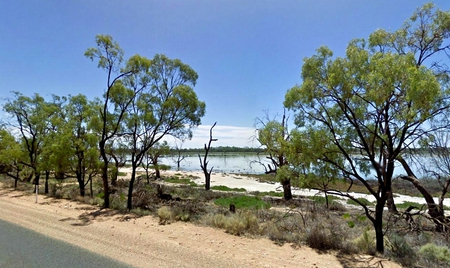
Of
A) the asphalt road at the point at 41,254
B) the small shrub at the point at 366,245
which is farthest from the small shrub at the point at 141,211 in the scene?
the small shrub at the point at 366,245

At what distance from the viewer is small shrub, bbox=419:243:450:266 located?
6.51m

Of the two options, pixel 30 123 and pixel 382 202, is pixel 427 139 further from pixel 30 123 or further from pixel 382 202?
pixel 30 123

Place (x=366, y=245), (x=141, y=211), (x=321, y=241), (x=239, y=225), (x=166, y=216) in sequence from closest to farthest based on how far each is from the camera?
1. (x=366, y=245)
2. (x=321, y=241)
3. (x=239, y=225)
4. (x=166, y=216)
5. (x=141, y=211)

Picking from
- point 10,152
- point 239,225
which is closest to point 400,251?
point 239,225

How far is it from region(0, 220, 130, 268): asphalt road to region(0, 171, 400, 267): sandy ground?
1.05 ft

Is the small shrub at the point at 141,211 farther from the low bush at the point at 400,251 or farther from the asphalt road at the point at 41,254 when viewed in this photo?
the low bush at the point at 400,251

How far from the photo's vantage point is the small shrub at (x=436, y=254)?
6.51 meters

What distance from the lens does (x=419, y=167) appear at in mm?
10297

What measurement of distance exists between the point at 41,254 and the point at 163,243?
298 centimetres

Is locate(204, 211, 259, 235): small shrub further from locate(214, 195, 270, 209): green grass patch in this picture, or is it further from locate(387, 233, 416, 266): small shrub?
locate(214, 195, 270, 209): green grass patch

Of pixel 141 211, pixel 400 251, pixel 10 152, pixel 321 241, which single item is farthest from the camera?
pixel 10 152

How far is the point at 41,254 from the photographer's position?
647 cm

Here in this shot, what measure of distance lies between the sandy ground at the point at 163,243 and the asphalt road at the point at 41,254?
0.32 m

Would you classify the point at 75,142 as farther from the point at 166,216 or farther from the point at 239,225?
the point at 239,225
